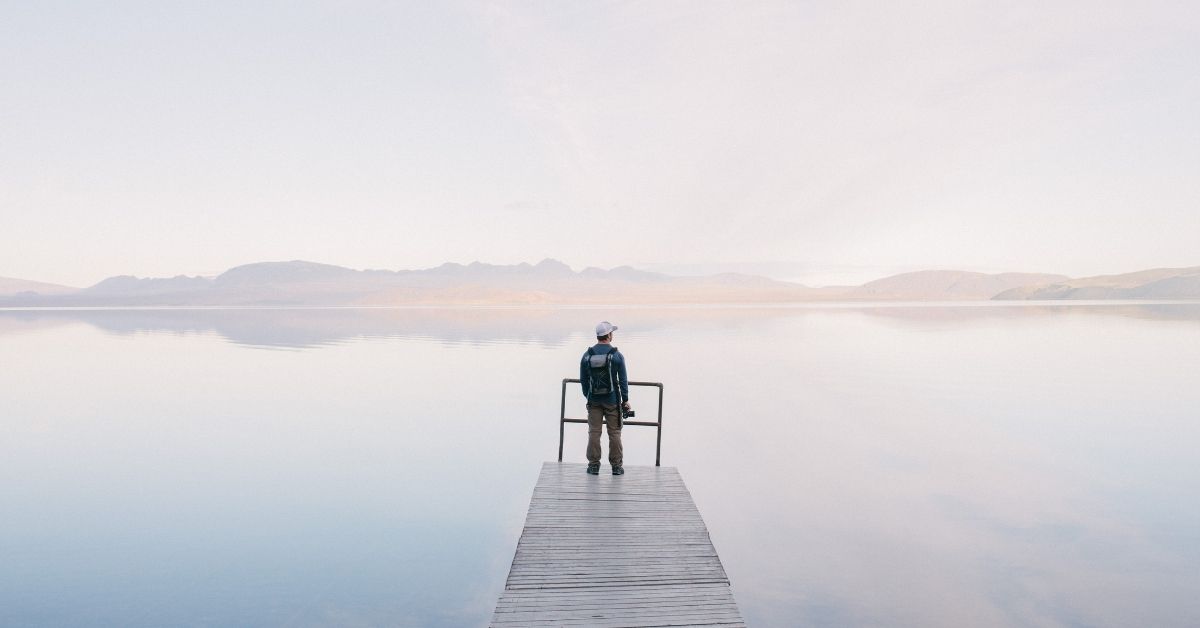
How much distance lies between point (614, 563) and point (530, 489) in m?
7.47

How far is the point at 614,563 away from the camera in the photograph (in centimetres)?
740

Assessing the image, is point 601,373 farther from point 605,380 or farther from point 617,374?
point 617,374

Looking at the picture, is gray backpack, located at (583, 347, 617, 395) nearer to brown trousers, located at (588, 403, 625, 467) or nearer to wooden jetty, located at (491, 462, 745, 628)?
brown trousers, located at (588, 403, 625, 467)

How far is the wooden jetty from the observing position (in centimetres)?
623

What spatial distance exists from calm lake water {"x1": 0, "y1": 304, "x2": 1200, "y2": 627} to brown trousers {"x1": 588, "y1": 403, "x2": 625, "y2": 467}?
2243mm

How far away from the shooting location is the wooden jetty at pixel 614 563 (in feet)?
20.5

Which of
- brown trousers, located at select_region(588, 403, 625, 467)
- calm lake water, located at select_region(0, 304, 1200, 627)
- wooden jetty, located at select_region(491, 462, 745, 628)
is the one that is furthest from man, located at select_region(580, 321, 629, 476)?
calm lake water, located at select_region(0, 304, 1200, 627)

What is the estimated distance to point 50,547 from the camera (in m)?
10.9

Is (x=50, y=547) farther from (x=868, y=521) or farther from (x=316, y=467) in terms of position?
(x=868, y=521)

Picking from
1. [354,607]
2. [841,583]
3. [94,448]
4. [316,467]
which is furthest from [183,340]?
[841,583]

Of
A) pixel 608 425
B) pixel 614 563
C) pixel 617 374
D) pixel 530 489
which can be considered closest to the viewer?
pixel 614 563

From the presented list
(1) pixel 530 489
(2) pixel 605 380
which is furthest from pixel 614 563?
(1) pixel 530 489

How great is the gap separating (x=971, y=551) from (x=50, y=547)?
557 inches

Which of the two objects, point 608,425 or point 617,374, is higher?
point 617,374
